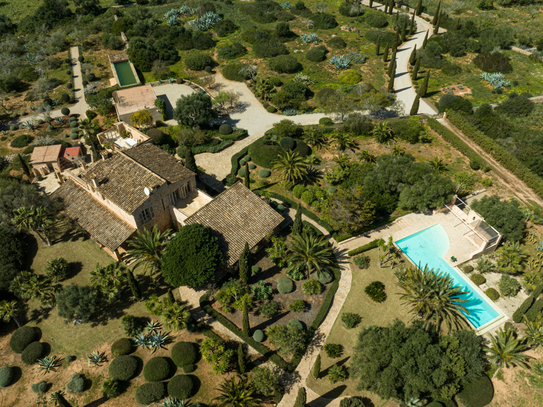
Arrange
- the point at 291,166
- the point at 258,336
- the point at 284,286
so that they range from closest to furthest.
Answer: the point at 258,336, the point at 284,286, the point at 291,166

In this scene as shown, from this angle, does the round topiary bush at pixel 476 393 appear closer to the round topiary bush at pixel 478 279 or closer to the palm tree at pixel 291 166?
the round topiary bush at pixel 478 279

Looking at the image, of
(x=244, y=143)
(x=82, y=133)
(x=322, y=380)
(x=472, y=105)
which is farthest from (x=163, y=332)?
(x=472, y=105)

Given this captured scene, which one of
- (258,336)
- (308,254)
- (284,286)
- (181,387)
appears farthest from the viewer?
(308,254)

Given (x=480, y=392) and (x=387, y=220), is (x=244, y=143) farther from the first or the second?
(x=480, y=392)

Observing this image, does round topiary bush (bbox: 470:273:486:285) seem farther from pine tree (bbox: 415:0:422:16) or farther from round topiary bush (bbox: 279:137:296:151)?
pine tree (bbox: 415:0:422:16)

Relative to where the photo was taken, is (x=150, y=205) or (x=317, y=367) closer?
(x=317, y=367)

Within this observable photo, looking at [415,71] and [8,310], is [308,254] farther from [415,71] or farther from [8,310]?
[415,71]

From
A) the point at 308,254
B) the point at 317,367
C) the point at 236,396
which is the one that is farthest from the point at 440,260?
the point at 236,396
